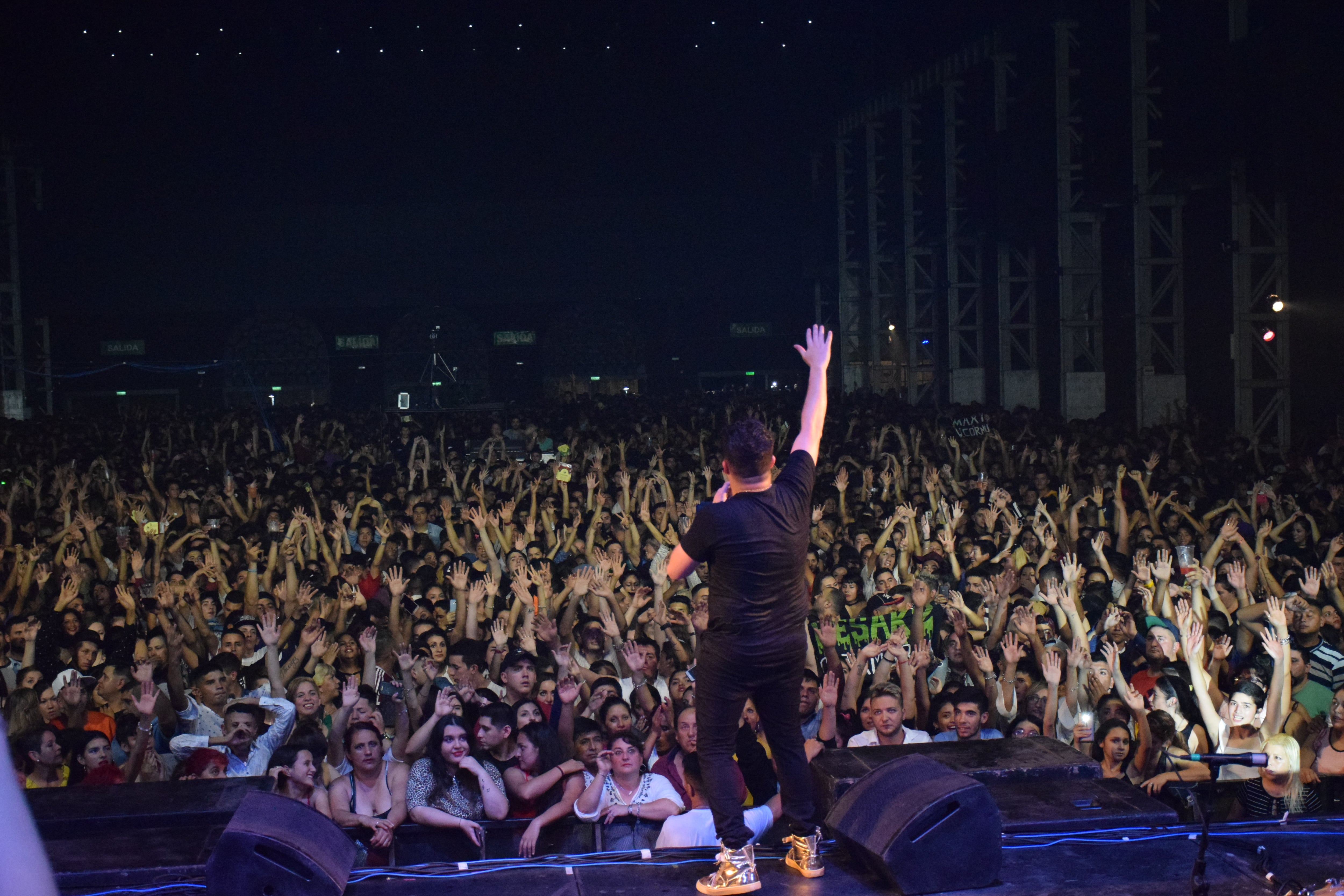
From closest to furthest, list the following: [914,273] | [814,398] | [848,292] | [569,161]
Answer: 1. [814,398]
2. [914,273]
3. [569,161]
4. [848,292]

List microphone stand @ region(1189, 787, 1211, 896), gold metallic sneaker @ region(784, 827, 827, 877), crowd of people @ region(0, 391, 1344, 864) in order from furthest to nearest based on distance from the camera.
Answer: crowd of people @ region(0, 391, 1344, 864), gold metallic sneaker @ region(784, 827, 827, 877), microphone stand @ region(1189, 787, 1211, 896)

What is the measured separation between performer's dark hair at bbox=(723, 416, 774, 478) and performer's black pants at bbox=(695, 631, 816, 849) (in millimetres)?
525

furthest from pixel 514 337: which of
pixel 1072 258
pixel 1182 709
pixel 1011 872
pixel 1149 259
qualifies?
pixel 1011 872

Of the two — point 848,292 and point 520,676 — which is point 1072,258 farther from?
point 520,676

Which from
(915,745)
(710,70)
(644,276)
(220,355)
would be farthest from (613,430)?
(220,355)

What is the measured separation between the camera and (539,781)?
518cm

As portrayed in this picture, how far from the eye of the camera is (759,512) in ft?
13.1

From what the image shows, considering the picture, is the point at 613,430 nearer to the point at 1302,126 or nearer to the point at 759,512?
the point at 1302,126

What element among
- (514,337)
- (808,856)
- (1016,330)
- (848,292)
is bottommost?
(808,856)

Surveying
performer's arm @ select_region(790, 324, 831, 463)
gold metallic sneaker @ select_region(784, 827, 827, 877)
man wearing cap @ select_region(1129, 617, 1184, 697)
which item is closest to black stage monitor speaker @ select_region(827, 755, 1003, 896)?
gold metallic sneaker @ select_region(784, 827, 827, 877)

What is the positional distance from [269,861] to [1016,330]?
23.0 metres

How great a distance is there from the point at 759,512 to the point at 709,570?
9.5 inches

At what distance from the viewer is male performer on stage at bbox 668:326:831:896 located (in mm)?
3971

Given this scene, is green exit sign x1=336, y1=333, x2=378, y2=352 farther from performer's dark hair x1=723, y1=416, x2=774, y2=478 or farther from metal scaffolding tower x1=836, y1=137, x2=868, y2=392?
performer's dark hair x1=723, y1=416, x2=774, y2=478
